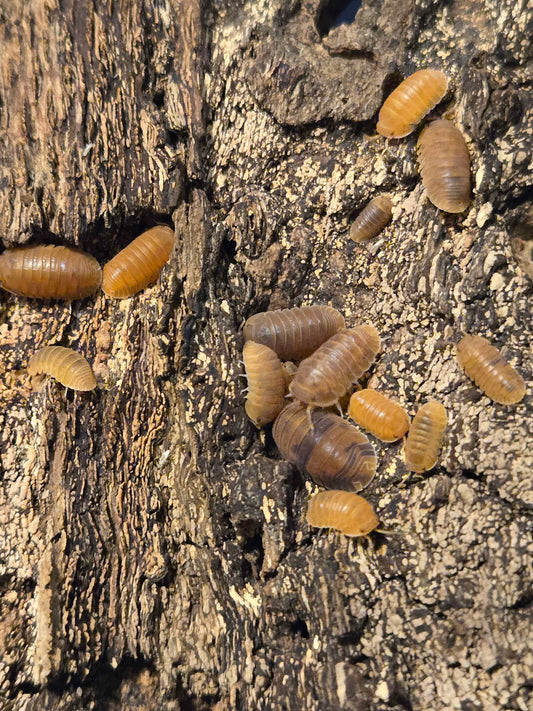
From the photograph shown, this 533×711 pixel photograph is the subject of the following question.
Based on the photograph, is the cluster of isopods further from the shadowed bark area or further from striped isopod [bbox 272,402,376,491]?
striped isopod [bbox 272,402,376,491]

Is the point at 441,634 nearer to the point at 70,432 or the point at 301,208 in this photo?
the point at 70,432

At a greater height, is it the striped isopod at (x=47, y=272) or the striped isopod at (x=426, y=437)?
the striped isopod at (x=47, y=272)

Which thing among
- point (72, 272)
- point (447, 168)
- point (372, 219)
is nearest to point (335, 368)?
point (372, 219)

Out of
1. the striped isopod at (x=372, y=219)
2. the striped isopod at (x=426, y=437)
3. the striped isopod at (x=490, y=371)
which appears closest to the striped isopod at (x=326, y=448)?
the striped isopod at (x=426, y=437)

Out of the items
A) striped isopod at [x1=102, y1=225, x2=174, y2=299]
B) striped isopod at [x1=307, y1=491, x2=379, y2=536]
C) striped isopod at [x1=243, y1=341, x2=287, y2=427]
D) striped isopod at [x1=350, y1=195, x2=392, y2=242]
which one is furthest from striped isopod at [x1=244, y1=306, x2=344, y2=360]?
striped isopod at [x1=307, y1=491, x2=379, y2=536]

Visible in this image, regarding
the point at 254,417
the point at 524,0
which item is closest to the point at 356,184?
the point at 524,0

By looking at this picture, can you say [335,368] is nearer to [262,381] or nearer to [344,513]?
[262,381]

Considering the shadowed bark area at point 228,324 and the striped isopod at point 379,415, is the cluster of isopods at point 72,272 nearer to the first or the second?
the shadowed bark area at point 228,324
